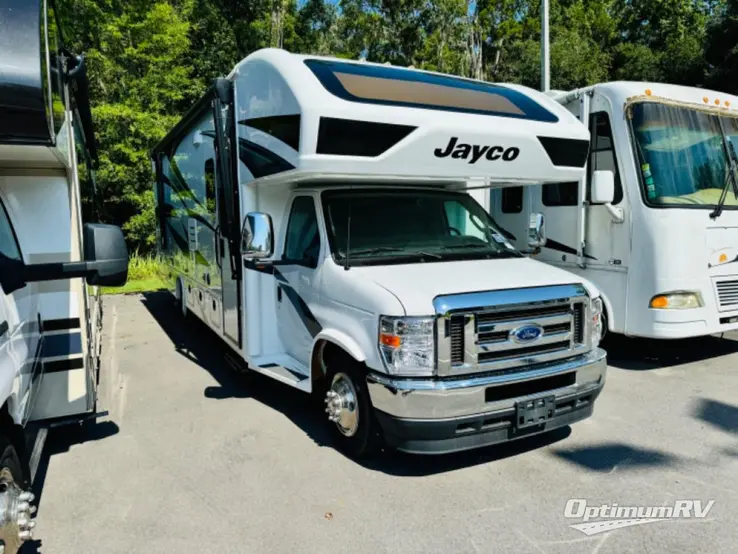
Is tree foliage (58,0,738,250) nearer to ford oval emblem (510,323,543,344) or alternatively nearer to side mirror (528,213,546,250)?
side mirror (528,213,546,250)

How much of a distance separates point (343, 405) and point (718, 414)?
3386 mm

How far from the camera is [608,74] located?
98.8ft

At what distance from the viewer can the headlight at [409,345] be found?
3.69m

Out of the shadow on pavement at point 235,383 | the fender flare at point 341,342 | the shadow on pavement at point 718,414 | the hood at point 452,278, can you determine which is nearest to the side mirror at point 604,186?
the hood at point 452,278

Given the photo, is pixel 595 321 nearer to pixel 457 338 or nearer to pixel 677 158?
pixel 457 338

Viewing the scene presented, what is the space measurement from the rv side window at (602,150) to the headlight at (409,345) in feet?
12.6

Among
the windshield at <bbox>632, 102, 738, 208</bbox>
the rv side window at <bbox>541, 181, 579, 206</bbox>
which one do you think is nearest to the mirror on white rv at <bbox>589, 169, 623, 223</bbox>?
the windshield at <bbox>632, 102, 738, 208</bbox>

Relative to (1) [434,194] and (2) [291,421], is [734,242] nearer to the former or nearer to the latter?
(1) [434,194]

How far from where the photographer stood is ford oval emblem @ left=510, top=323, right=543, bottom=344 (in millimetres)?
3920

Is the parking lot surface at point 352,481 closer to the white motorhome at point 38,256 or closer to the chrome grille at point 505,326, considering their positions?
the white motorhome at point 38,256

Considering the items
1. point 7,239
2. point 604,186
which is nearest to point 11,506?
point 7,239

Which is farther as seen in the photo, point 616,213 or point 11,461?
point 616,213

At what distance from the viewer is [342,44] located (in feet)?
84.6

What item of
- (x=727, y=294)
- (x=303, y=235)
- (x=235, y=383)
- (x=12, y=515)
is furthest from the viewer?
(x=727, y=294)
